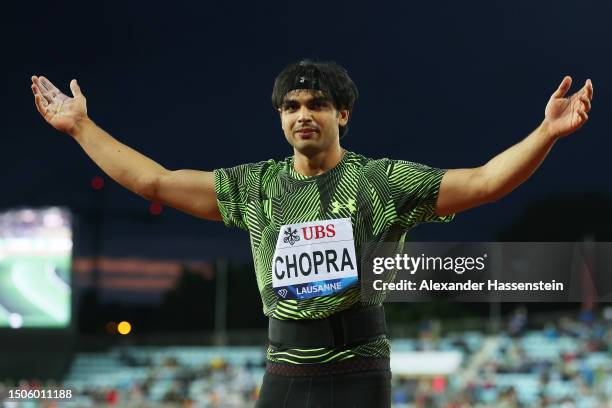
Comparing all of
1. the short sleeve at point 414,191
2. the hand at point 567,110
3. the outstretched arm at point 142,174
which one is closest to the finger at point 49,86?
the outstretched arm at point 142,174

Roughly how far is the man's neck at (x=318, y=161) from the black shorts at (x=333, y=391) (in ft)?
2.04

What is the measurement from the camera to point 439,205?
2848 mm

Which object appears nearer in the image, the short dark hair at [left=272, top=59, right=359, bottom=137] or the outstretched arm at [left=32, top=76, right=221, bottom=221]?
the short dark hair at [left=272, top=59, right=359, bottom=137]

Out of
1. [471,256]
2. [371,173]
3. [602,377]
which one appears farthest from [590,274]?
[602,377]

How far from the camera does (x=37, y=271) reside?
1892cm

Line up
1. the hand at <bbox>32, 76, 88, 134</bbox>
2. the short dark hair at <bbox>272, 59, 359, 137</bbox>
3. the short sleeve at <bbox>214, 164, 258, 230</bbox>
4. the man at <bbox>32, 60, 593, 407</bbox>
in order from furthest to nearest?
1. the hand at <bbox>32, 76, 88, 134</bbox>
2. the short sleeve at <bbox>214, 164, 258, 230</bbox>
3. the short dark hair at <bbox>272, 59, 359, 137</bbox>
4. the man at <bbox>32, 60, 593, 407</bbox>

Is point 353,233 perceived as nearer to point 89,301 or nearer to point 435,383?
point 435,383

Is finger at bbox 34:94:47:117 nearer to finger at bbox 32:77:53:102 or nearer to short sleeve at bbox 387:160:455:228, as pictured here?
finger at bbox 32:77:53:102

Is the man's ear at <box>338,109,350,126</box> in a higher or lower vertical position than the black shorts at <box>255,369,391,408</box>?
higher

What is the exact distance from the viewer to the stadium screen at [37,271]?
18.7 metres

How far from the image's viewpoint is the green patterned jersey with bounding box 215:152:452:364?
285 cm

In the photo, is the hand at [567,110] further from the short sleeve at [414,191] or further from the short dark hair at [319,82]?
the short dark hair at [319,82]

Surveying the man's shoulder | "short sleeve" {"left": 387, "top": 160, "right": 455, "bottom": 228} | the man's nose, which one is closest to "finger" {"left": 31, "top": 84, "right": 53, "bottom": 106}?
the man's nose

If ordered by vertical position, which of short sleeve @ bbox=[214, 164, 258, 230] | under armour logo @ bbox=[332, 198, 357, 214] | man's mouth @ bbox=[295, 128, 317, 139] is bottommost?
under armour logo @ bbox=[332, 198, 357, 214]
